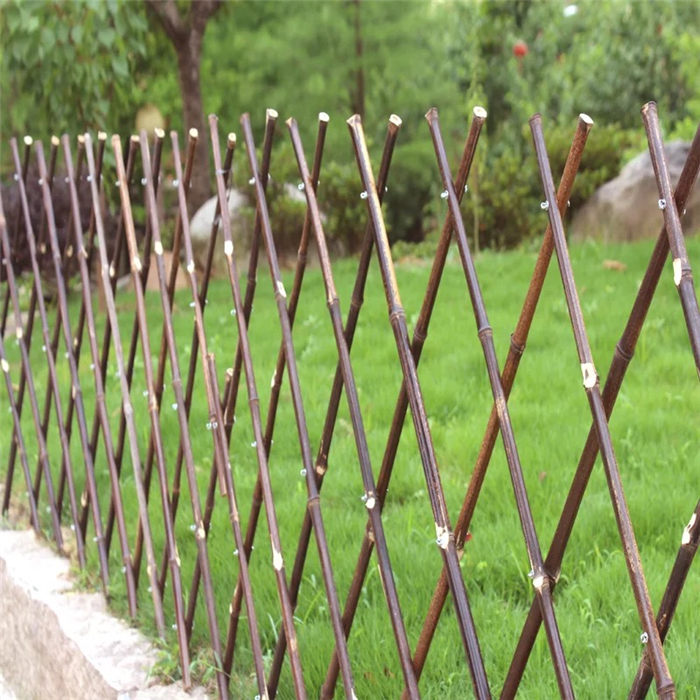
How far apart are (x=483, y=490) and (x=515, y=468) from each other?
144cm

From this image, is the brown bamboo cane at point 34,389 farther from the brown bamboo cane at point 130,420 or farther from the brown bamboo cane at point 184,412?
the brown bamboo cane at point 184,412

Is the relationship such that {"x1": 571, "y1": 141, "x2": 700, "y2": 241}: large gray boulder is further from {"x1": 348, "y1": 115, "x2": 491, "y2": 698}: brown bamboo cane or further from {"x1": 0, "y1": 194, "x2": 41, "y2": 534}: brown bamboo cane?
{"x1": 348, "y1": 115, "x2": 491, "y2": 698}: brown bamboo cane

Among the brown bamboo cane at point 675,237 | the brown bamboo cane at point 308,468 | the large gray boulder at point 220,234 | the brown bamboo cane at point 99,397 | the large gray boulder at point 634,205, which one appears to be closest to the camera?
the brown bamboo cane at point 675,237

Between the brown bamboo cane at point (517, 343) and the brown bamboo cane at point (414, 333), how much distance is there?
0.27 ft

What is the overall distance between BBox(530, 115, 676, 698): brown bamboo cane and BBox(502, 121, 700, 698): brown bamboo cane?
0.02 m

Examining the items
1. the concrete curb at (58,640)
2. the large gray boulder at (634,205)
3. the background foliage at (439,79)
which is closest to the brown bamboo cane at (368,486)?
the concrete curb at (58,640)

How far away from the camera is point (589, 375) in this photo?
1.28 metres

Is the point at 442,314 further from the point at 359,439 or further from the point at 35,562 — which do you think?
the point at 359,439

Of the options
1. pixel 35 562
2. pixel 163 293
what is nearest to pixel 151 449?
pixel 163 293

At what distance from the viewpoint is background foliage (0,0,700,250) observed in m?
8.52

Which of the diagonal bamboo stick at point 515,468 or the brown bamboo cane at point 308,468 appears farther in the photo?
the brown bamboo cane at point 308,468

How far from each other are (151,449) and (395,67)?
9.07 meters

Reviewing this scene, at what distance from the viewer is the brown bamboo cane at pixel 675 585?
1.18m

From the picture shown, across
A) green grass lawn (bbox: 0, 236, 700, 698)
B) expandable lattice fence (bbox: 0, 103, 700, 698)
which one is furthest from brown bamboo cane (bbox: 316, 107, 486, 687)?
green grass lawn (bbox: 0, 236, 700, 698)
